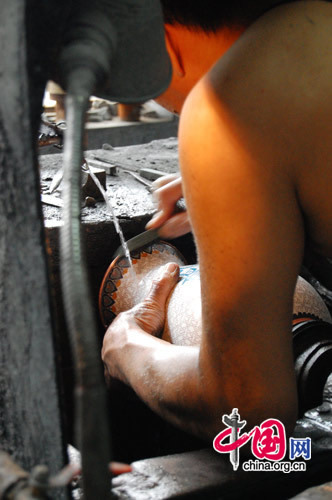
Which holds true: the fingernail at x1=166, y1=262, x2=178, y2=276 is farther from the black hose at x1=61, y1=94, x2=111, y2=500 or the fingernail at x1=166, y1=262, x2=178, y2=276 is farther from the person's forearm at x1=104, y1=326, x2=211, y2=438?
the black hose at x1=61, y1=94, x2=111, y2=500

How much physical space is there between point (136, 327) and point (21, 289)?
1.17 m

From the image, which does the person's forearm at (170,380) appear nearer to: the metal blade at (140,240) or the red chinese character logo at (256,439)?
the red chinese character logo at (256,439)

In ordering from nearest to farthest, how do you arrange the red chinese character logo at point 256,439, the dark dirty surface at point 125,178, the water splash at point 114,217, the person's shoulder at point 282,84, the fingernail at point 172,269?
the person's shoulder at point 282,84
the red chinese character logo at point 256,439
the fingernail at point 172,269
the water splash at point 114,217
the dark dirty surface at point 125,178

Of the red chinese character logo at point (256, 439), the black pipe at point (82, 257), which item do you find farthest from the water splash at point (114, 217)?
the black pipe at point (82, 257)

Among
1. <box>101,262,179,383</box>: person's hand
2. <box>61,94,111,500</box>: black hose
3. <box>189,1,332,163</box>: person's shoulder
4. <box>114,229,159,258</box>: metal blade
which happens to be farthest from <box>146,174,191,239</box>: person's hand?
<box>61,94,111,500</box>: black hose

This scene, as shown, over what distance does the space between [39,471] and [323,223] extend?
851mm

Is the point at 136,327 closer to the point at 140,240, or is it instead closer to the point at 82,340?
the point at 140,240

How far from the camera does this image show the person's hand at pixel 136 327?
6.33ft

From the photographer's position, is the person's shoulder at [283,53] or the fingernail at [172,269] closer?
the person's shoulder at [283,53]

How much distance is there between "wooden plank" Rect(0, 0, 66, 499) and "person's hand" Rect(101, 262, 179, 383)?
2.55 ft

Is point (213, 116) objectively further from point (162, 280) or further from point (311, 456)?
point (162, 280)

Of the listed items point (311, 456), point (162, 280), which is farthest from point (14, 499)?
point (162, 280)

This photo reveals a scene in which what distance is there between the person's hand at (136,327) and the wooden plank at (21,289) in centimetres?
78

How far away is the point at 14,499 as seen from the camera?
2.60ft
